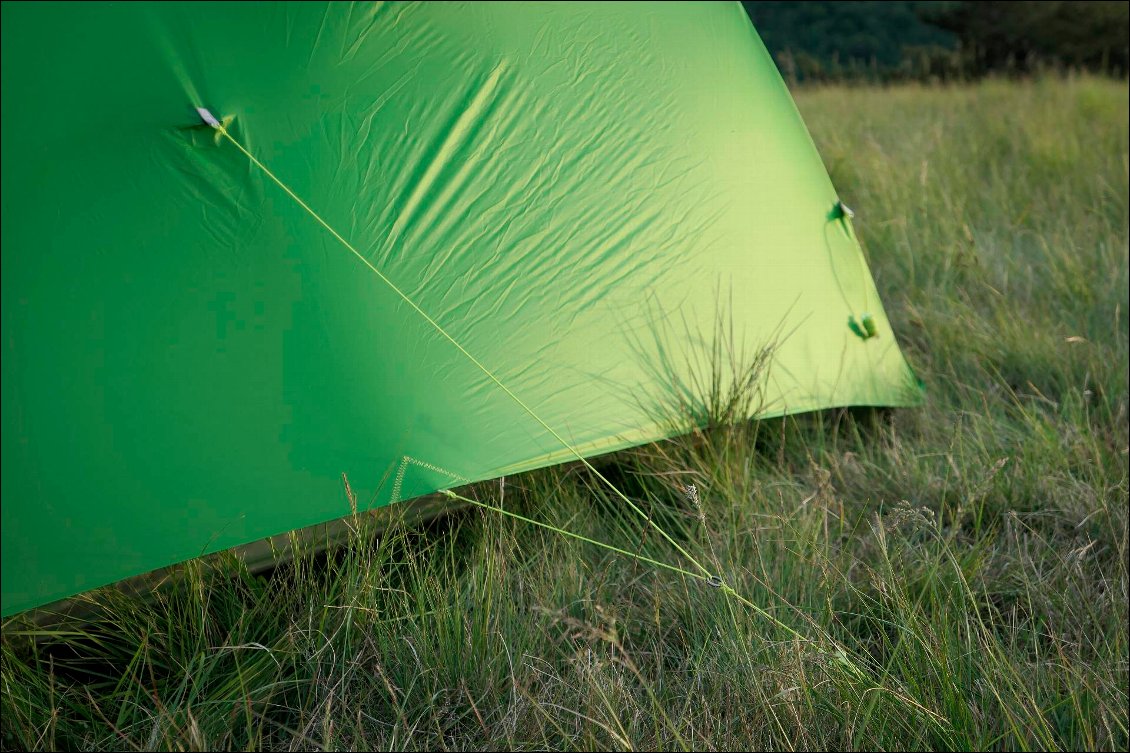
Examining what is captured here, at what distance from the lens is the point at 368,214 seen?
1.93 meters

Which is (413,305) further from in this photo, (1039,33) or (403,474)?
(1039,33)

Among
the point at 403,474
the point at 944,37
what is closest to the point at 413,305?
the point at 403,474

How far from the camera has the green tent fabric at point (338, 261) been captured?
1.65 metres

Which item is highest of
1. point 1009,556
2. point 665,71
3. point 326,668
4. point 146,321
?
point 665,71

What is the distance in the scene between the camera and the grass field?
57.3 inches

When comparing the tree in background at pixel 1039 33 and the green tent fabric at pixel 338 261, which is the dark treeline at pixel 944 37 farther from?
the green tent fabric at pixel 338 261

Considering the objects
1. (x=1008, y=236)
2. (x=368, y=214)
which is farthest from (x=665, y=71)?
(x=1008, y=236)

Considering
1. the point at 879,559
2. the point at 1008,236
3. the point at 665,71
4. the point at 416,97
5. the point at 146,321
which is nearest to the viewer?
the point at 146,321

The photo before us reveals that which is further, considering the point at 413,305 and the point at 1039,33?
the point at 1039,33

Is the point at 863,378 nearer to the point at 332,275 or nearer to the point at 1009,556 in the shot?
the point at 1009,556

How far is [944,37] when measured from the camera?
12.9 metres

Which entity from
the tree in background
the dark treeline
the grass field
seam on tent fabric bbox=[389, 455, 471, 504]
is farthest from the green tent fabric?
the tree in background

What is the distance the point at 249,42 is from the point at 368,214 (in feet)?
1.27

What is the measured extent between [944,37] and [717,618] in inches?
519
